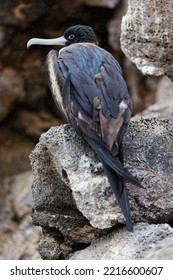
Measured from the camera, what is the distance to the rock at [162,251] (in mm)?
4668

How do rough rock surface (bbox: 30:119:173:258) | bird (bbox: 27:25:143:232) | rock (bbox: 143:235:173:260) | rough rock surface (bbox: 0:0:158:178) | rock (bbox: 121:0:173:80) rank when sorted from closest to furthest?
rock (bbox: 143:235:173:260) → bird (bbox: 27:25:143:232) → rough rock surface (bbox: 30:119:173:258) → rock (bbox: 121:0:173:80) → rough rock surface (bbox: 0:0:158:178)

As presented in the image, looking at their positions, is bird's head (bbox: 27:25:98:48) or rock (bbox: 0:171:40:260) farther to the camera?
rock (bbox: 0:171:40:260)

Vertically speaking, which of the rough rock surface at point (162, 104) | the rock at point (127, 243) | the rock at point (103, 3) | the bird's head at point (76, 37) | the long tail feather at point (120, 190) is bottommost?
the rough rock surface at point (162, 104)

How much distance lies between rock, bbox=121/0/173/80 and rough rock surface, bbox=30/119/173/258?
2.86 feet

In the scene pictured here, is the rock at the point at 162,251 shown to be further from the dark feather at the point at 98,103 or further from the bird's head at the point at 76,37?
the bird's head at the point at 76,37

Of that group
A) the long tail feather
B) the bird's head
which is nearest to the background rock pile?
the long tail feather

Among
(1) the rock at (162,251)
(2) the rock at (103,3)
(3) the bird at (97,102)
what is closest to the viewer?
(1) the rock at (162,251)

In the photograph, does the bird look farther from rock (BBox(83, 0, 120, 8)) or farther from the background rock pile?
rock (BBox(83, 0, 120, 8))

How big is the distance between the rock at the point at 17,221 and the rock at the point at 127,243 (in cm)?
278

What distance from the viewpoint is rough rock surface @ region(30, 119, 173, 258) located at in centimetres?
518

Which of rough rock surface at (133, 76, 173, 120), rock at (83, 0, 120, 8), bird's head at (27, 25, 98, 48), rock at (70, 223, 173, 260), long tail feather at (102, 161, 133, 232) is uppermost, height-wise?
bird's head at (27, 25, 98, 48)

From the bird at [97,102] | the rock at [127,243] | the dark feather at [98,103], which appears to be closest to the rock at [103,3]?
the bird at [97,102]

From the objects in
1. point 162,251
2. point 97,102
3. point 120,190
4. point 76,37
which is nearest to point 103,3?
point 76,37
